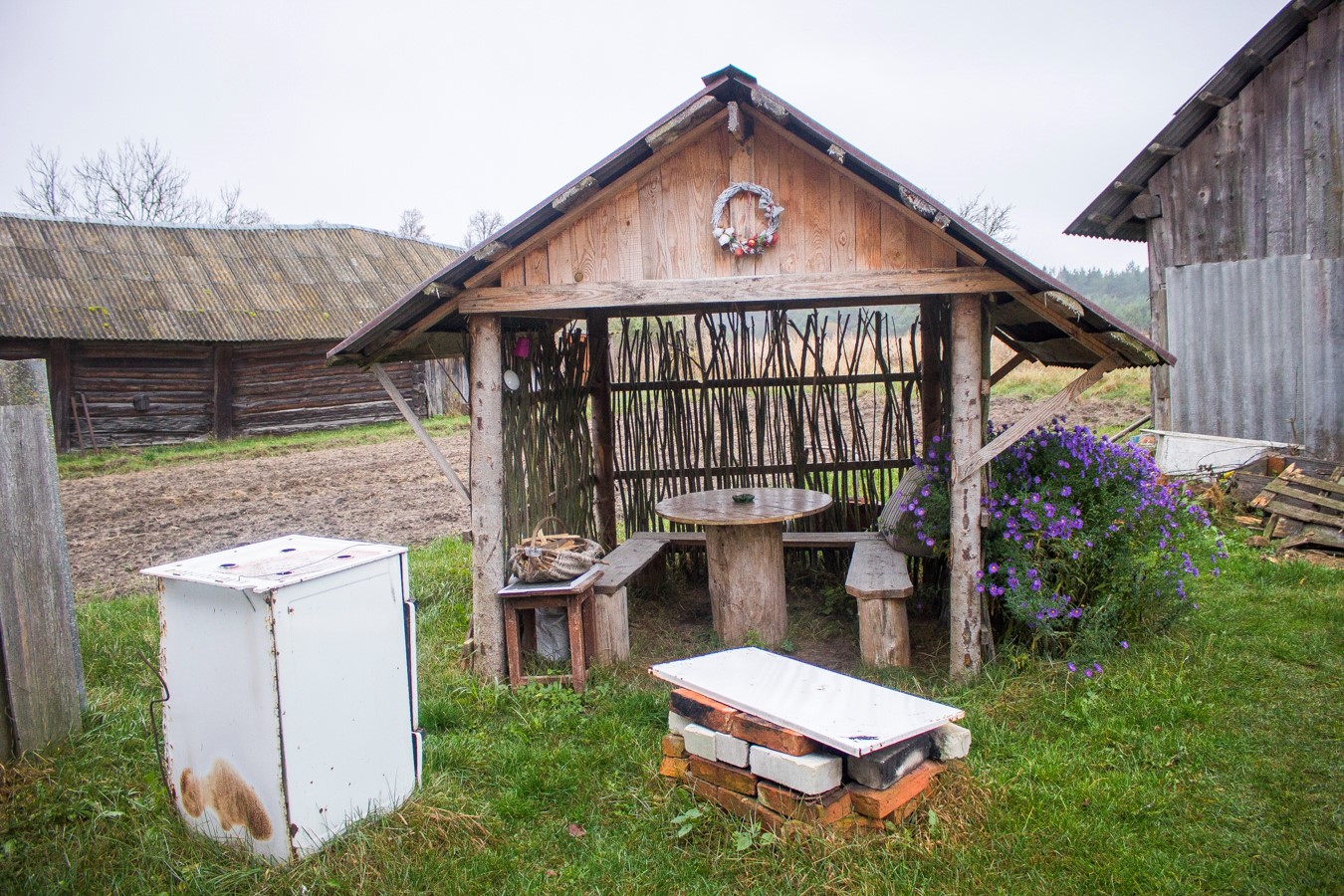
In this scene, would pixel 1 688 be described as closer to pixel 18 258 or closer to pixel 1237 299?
pixel 1237 299

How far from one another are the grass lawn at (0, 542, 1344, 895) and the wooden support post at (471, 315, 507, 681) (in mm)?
271

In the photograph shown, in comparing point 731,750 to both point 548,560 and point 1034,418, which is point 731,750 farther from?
point 1034,418

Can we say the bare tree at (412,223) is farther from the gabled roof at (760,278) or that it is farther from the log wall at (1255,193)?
the gabled roof at (760,278)

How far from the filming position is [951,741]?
12.5 ft

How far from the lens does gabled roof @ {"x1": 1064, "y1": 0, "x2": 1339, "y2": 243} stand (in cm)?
820

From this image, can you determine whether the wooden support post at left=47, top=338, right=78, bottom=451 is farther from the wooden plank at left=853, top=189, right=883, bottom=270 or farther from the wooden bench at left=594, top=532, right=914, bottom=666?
the wooden plank at left=853, top=189, right=883, bottom=270

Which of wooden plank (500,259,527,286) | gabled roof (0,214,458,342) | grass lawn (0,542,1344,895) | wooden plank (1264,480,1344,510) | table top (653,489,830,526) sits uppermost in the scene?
gabled roof (0,214,458,342)

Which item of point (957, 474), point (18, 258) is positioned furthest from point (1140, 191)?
point (18, 258)

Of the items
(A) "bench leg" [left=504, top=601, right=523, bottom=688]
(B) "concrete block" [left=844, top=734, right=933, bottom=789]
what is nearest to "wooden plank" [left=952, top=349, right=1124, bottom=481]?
(B) "concrete block" [left=844, top=734, right=933, bottom=789]

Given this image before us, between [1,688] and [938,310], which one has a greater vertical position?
[938,310]

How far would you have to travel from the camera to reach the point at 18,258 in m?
18.2

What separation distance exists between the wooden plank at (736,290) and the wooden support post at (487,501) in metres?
0.24

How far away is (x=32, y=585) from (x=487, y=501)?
A: 2.43 metres

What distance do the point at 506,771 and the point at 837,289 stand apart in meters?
3.19
